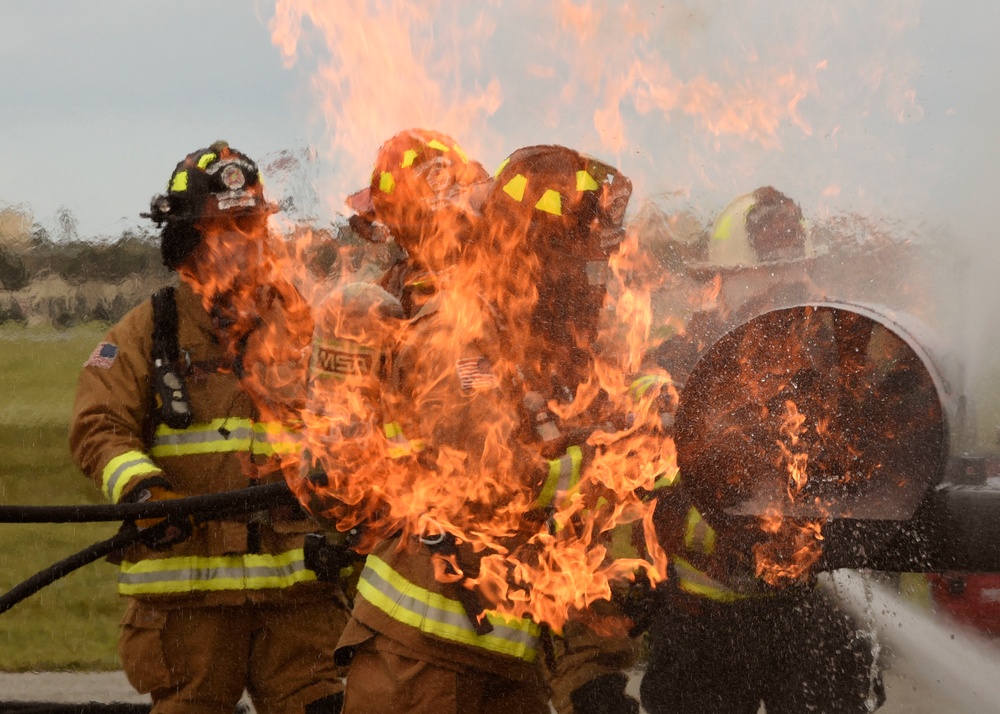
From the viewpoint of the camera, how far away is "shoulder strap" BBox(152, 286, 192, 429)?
10.9 feet

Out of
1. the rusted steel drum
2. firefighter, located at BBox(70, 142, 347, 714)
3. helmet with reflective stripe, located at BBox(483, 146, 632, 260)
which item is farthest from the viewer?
firefighter, located at BBox(70, 142, 347, 714)

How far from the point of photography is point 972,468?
2.50 meters

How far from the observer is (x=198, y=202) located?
3.60 meters

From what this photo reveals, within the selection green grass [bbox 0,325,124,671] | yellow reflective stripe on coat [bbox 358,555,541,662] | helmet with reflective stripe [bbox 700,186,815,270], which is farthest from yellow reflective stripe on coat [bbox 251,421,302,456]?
helmet with reflective stripe [bbox 700,186,815,270]

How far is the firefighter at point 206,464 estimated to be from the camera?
3256 millimetres

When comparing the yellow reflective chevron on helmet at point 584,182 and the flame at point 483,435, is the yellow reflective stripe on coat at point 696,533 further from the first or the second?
the yellow reflective chevron on helmet at point 584,182

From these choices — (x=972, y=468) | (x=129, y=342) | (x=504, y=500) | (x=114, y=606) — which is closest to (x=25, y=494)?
(x=114, y=606)

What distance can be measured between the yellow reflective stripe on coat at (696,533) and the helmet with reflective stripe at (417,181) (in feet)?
4.54

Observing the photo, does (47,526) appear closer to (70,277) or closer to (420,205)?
(70,277)

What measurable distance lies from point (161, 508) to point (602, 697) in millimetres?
1703

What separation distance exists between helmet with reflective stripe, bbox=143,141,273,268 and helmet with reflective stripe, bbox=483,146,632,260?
3.77ft

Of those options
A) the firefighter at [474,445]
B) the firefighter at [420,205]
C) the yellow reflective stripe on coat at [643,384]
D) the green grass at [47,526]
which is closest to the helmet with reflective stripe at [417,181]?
the firefighter at [420,205]

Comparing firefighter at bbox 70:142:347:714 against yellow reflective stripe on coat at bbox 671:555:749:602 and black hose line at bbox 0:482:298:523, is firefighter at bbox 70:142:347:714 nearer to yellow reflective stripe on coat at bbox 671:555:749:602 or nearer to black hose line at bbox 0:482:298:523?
black hose line at bbox 0:482:298:523

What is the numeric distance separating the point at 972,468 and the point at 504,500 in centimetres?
124
